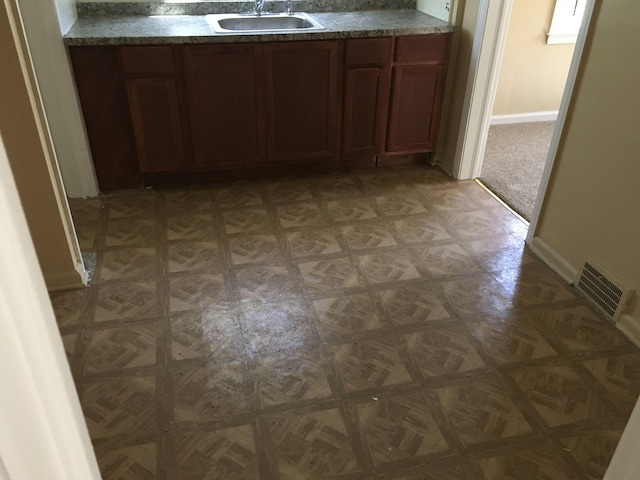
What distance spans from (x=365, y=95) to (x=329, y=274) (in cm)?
122

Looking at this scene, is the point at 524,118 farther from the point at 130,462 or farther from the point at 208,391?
the point at 130,462

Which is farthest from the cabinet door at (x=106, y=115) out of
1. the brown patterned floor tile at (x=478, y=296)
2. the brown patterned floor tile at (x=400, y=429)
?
the brown patterned floor tile at (x=400, y=429)

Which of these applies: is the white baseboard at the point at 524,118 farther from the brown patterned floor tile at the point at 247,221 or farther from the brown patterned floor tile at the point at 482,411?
the brown patterned floor tile at the point at 482,411

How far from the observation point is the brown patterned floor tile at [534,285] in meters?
2.35

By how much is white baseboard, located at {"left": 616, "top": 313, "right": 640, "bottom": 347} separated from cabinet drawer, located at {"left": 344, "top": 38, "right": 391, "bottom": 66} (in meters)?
1.79

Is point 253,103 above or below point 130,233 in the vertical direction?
above


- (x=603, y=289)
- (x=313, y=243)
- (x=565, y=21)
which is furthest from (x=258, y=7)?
(x=603, y=289)

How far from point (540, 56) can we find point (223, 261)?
9.70 feet

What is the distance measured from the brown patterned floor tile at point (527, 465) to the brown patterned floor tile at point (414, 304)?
0.65 m

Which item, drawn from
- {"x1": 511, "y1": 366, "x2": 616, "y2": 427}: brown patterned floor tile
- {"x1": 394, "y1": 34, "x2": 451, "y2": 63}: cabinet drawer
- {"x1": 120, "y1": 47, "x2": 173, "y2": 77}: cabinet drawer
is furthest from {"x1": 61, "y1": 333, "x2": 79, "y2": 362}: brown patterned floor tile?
{"x1": 394, "y1": 34, "x2": 451, "y2": 63}: cabinet drawer

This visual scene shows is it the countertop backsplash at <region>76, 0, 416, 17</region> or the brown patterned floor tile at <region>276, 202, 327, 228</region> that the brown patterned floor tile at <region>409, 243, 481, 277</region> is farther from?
the countertop backsplash at <region>76, 0, 416, 17</region>

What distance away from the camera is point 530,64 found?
13.4ft

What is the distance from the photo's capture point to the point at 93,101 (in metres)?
2.82

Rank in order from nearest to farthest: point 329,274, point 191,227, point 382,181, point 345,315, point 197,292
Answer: point 345,315, point 197,292, point 329,274, point 191,227, point 382,181
